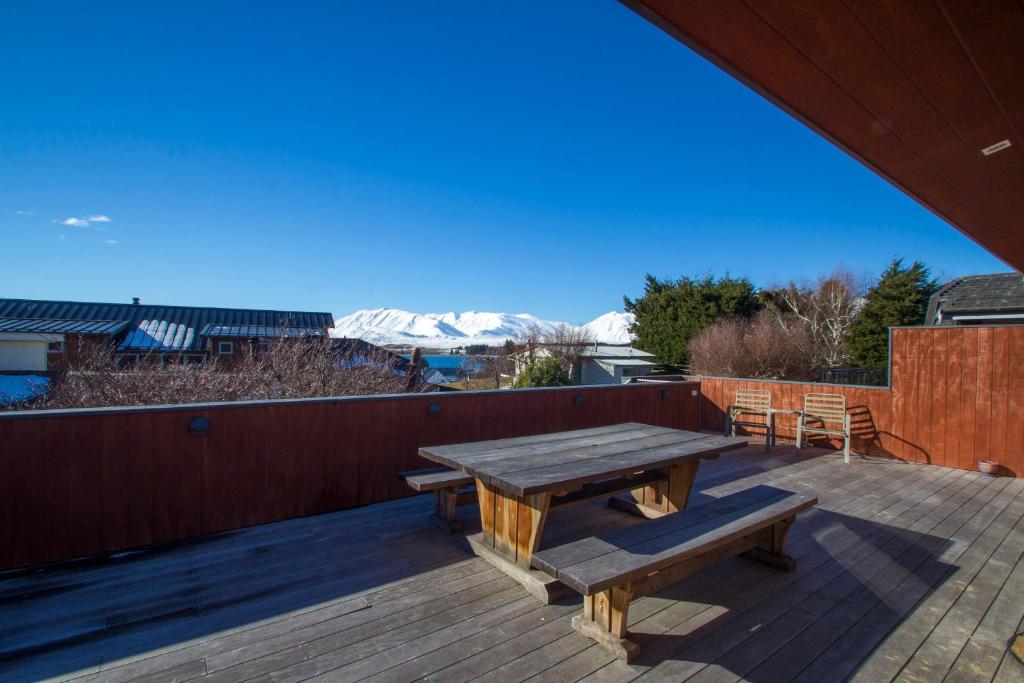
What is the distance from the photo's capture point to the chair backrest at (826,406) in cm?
606


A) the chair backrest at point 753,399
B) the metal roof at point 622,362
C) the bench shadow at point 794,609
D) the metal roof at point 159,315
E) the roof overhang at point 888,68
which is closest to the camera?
the roof overhang at point 888,68

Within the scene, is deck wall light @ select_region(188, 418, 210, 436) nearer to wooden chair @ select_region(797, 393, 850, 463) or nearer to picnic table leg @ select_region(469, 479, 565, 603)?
picnic table leg @ select_region(469, 479, 565, 603)

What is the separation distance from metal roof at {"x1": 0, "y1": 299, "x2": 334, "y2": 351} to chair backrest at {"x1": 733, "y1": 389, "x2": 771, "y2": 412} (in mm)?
16313

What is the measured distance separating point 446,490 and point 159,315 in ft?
79.1

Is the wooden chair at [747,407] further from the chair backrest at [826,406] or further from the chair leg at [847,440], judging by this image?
the chair leg at [847,440]

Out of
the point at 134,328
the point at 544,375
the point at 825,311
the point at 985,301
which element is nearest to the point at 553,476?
the point at 544,375

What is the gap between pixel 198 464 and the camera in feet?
10.3

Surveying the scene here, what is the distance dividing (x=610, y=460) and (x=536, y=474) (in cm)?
57

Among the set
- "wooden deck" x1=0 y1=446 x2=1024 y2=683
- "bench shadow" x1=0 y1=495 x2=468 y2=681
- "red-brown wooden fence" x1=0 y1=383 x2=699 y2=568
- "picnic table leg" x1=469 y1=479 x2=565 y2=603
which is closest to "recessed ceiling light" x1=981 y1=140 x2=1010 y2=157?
"wooden deck" x1=0 y1=446 x2=1024 y2=683

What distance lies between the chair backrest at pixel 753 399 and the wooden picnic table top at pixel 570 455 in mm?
3659

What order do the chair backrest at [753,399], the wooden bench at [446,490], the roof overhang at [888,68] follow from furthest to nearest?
the chair backrest at [753,399], the wooden bench at [446,490], the roof overhang at [888,68]

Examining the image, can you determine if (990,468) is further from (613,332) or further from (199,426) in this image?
(613,332)

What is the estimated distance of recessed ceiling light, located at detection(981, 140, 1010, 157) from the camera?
1857 mm

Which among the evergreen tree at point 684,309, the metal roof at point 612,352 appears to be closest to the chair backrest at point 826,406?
the metal roof at point 612,352
